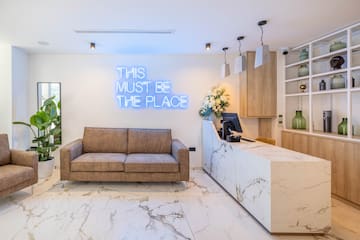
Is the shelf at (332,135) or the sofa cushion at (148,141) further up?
the shelf at (332,135)

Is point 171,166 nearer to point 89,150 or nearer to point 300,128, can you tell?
point 89,150

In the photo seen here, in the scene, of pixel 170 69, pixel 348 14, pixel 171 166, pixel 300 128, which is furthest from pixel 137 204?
pixel 348 14

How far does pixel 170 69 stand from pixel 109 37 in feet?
5.27

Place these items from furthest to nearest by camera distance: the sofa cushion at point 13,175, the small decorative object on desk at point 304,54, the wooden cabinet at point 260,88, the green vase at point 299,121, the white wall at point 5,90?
1. the wooden cabinet at point 260,88
2. the green vase at point 299,121
3. the white wall at point 5,90
4. the small decorative object on desk at point 304,54
5. the sofa cushion at point 13,175

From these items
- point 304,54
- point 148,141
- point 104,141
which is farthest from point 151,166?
point 304,54

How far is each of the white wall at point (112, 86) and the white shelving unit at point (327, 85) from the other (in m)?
1.06

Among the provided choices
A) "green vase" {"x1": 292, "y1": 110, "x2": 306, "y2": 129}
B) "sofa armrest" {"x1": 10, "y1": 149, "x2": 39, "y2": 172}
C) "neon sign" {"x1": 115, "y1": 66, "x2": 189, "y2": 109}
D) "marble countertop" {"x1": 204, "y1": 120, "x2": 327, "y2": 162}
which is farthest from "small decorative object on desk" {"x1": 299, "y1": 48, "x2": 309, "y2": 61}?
"sofa armrest" {"x1": 10, "y1": 149, "x2": 39, "y2": 172}

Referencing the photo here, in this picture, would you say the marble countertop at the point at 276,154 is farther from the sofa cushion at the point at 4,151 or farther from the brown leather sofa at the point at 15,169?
the sofa cushion at the point at 4,151

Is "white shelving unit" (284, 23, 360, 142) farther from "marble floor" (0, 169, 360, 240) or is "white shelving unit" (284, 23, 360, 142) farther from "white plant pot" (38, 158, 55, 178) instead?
"white plant pot" (38, 158, 55, 178)

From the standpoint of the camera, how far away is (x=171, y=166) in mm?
3973

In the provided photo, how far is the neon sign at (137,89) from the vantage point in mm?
5113

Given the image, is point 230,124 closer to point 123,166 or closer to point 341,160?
point 341,160

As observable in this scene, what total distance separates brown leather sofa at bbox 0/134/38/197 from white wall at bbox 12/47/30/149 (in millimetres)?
896

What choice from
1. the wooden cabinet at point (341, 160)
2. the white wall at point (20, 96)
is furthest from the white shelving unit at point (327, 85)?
the white wall at point (20, 96)
